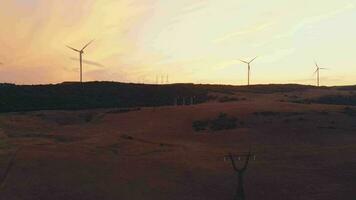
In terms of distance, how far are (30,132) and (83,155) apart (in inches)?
704

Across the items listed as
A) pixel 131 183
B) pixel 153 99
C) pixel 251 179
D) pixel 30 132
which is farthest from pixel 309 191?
pixel 153 99

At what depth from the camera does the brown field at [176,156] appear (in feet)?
117

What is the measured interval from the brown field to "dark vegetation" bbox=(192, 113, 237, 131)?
976 millimetres

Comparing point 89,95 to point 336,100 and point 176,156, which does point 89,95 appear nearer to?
point 336,100

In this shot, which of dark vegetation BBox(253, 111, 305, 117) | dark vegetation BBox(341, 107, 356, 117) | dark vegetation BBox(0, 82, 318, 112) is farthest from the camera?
dark vegetation BBox(0, 82, 318, 112)

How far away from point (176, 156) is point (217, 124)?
56.6 ft

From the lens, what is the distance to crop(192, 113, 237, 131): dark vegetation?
60553 mm

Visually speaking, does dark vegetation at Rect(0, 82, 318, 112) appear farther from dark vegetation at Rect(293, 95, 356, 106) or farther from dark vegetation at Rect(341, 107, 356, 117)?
dark vegetation at Rect(341, 107, 356, 117)

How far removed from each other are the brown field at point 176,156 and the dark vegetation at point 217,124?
0.98m

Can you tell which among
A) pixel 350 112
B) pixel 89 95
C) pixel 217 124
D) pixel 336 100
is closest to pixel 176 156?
pixel 217 124

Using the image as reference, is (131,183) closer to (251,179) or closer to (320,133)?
(251,179)

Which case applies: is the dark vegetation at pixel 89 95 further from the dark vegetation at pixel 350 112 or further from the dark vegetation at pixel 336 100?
the dark vegetation at pixel 350 112

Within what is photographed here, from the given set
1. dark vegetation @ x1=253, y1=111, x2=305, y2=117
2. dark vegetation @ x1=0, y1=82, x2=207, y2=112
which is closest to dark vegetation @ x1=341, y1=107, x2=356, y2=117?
dark vegetation @ x1=253, y1=111, x2=305, y2=117

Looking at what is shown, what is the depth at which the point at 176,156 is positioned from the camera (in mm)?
45000
